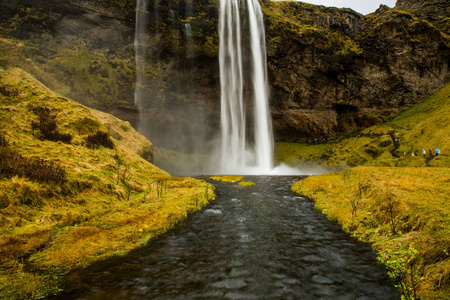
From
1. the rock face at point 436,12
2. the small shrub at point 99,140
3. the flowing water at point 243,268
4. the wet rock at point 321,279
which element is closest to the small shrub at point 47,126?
the small shrub at point 99,140

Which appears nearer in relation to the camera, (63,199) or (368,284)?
(368,284)

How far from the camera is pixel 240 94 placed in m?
52.8

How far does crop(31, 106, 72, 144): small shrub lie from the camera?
1166 cm

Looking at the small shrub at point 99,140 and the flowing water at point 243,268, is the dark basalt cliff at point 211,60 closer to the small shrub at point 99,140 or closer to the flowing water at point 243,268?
the small shrub at point 99,140

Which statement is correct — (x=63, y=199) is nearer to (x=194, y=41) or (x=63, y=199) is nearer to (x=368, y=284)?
(x=368, y=284)

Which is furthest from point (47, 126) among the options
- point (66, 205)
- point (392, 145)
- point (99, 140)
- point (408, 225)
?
point (392, 145)

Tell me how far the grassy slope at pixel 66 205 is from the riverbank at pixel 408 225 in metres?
7.32

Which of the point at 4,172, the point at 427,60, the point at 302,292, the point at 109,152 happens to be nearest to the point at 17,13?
the point at 109,152

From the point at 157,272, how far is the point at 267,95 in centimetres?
5532

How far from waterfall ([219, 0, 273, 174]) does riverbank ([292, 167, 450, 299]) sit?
38922mm

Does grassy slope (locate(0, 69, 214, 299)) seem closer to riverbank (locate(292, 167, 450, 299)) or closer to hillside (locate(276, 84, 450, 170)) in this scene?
riverbank (locate(292, 167, 450, 299))

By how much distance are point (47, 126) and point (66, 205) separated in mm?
6877

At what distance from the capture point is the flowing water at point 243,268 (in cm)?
455

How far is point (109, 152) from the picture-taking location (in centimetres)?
1420
